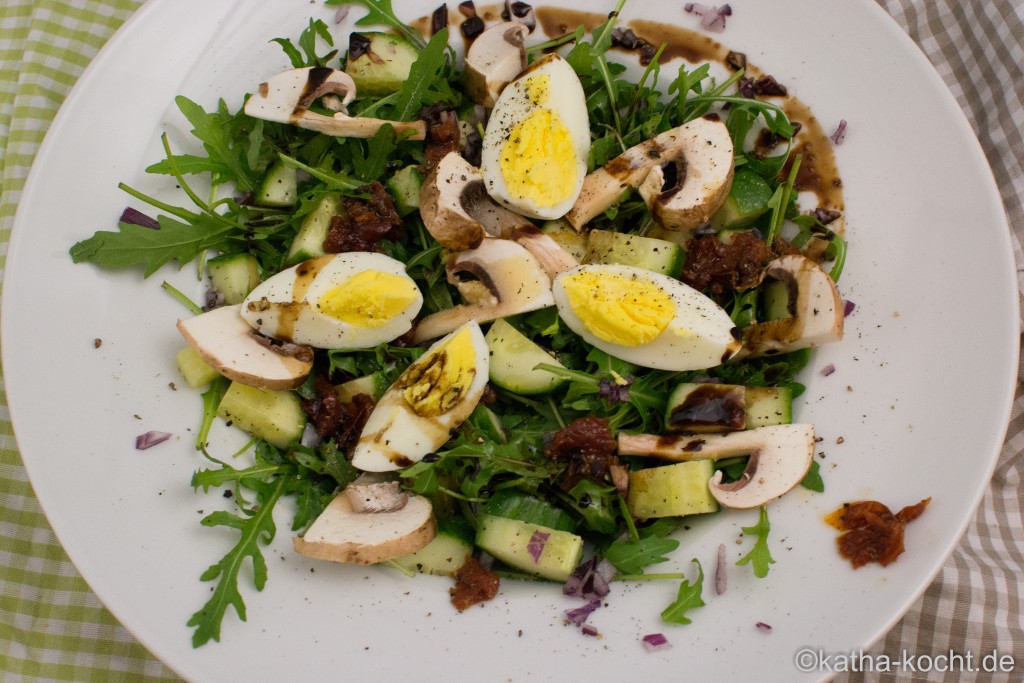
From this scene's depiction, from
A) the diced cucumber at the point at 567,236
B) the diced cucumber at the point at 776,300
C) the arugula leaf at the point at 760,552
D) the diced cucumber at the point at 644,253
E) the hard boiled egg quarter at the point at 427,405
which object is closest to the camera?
the arugula leaf at the point at 760,552

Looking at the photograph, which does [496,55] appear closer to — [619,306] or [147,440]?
[619,306]

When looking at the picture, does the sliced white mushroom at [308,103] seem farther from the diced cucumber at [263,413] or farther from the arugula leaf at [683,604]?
the arugula leaf at [683,604]

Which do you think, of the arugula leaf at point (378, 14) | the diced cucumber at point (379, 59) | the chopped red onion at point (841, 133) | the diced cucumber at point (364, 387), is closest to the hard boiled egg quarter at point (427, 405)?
the diced cucumber at point (364, 387)

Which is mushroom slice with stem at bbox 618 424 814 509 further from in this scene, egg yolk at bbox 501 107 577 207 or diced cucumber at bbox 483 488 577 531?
egg yolk at bbox 501 107 577 207

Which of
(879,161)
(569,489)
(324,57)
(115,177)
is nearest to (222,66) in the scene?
(324,57)

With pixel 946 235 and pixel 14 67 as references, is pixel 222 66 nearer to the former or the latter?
pixel 14 67

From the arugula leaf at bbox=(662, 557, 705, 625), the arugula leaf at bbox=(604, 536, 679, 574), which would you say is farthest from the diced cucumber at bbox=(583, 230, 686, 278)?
the arugula leaf at bbox=(662, 557, 705, 625)
